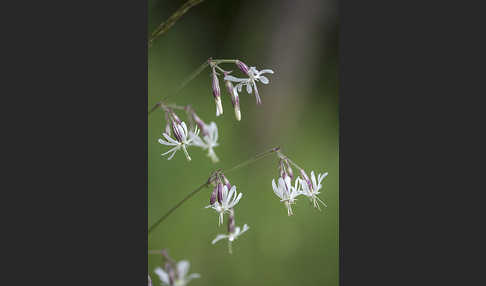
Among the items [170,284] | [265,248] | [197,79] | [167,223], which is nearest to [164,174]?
[167,223]

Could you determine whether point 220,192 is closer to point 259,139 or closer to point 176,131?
point 176,131

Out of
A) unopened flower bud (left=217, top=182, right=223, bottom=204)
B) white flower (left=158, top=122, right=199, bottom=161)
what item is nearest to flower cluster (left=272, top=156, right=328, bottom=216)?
unopened flower bud (left=217, top=182, right=223, bottom=204)

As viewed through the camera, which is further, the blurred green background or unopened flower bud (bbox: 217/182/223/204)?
the blurred green background

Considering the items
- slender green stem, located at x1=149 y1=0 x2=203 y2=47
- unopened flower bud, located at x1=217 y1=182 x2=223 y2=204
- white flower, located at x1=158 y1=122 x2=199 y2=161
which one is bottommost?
unopened flower bud, located at x1=217 y1=182 x2=223 y2=204

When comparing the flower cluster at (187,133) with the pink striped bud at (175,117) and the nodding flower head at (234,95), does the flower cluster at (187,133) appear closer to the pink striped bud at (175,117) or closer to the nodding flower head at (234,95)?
the pink striped bud at (175,117)

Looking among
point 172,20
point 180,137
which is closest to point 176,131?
point 180,137

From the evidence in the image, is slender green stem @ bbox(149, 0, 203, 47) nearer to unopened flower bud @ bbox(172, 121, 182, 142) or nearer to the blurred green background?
unopened flower bud @ bbox(172, 121, 182, 142)
